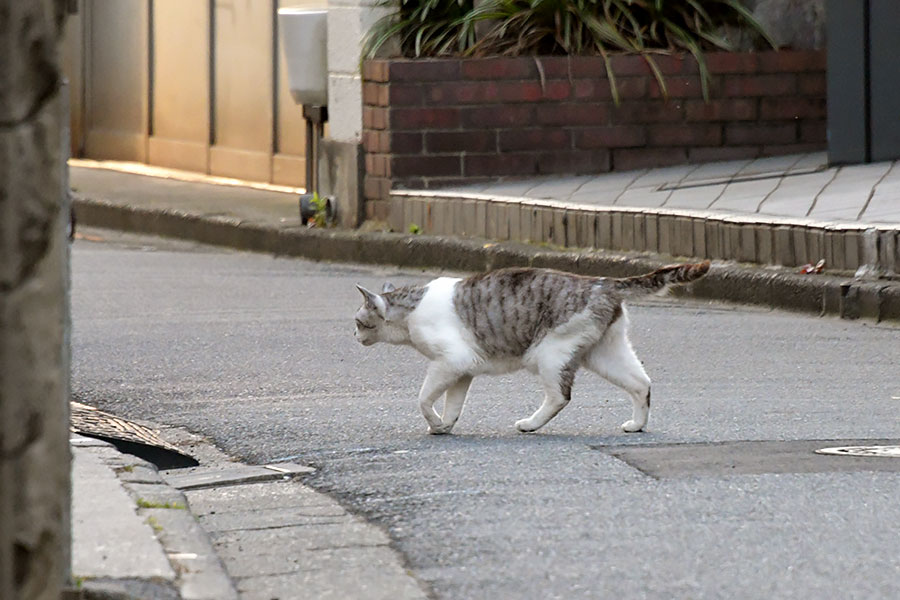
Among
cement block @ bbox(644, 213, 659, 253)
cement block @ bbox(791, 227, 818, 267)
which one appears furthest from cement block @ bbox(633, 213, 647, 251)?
cement block @ bbox(791, 227, 818, 267)

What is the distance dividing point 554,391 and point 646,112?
20.7ft

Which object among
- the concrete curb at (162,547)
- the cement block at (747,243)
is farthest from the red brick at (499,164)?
the concrete curb at (162,547)

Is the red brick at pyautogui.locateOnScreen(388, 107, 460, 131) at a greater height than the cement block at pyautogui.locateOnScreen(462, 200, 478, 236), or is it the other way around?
the red brick at pyautogui.locateOnScreen(388, 107, 460, 131)

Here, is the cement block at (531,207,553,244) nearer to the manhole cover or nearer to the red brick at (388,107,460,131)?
the red brick at (388,107,460,131)

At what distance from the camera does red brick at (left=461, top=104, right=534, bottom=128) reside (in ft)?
37.7

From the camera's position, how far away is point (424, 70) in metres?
11.4

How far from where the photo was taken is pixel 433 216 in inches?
442

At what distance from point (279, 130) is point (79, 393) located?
319 inches

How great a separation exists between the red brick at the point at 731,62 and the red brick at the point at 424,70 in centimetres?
174

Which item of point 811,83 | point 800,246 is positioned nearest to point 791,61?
point 811,83

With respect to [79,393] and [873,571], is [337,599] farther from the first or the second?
[79,393]

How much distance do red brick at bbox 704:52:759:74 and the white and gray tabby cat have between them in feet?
20.0

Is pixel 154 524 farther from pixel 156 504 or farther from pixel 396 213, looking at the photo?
pixel 396 213

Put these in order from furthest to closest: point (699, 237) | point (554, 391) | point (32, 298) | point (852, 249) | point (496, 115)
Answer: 1. point (496, 115)
2. point (699, 237)
3. point (852, 249)
4. point (554, 391)
5. point (32, 298)
